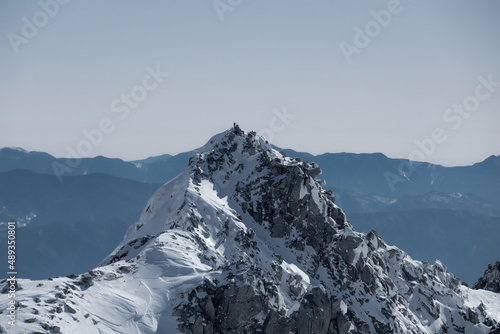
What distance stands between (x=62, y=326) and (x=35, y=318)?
A: 11.4ft

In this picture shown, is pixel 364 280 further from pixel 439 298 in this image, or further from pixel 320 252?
pixel 439 298

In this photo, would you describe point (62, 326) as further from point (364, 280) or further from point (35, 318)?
point (364, 280)

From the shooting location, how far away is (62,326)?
7794cm

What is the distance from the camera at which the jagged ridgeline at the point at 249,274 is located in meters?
90.0

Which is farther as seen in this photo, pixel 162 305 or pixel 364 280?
pixel 364 280

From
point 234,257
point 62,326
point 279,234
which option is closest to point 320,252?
point 279,234

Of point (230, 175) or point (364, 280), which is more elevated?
point (230, 175)

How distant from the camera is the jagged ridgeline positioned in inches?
3543

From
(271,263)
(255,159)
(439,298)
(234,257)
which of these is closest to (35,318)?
(234,257)

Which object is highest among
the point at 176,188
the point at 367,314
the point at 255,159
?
the point at 255,159

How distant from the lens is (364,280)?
15200cm

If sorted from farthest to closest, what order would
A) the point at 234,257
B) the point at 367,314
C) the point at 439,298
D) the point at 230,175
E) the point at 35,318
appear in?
1. the point at 439,298
2. the point at 230,175
3. the point at 367,314
4. the point at 234,257
5. the point at 35,318

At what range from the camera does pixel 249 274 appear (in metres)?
100

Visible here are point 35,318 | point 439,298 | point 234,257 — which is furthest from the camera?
point 439,298
